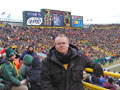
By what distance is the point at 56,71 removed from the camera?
5.84 feet

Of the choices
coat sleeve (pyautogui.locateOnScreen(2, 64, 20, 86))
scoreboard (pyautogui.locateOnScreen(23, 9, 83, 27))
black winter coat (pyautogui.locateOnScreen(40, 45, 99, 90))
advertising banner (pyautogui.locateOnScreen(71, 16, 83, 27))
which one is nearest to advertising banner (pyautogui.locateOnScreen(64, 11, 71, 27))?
scoreboard (pyautogui.locateOnScreen(23, 9, 83, 27))

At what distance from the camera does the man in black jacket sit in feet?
5.90

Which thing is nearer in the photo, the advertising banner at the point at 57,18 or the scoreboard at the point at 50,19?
the scoreboard at the point at 50,19

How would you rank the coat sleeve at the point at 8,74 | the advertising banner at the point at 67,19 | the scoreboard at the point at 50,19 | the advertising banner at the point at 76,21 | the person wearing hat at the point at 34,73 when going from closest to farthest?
the coat sleeve at the point at 8,74
the person wearing hat at the point at 34,73
the scoreboard at the point at 50,19
the advertising banner at the point at 67,19
the advertising banner at the point at 76,21

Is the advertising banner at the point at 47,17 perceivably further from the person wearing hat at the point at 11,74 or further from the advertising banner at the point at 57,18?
the person wearing hat at the point at 11,74

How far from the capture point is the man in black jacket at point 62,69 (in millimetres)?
1798

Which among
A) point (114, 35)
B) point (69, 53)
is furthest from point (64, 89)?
point (114, 35)

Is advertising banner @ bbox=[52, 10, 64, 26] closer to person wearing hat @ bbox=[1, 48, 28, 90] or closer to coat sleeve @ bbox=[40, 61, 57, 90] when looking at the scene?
person wearing hat @ bbox=[1, 48, 28, 90]

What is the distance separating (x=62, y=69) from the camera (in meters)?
1.80

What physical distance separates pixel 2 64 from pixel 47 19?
30.7 meters

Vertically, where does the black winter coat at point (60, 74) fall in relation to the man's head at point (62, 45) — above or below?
below

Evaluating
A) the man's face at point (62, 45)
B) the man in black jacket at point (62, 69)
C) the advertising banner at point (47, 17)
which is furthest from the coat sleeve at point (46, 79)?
the advertising banner at point (47, 17)

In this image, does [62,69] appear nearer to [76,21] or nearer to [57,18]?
[57,18]

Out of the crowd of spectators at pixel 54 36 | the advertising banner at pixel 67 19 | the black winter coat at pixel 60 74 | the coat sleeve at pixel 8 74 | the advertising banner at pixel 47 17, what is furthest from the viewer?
the advertising banner at pixel 67 19
